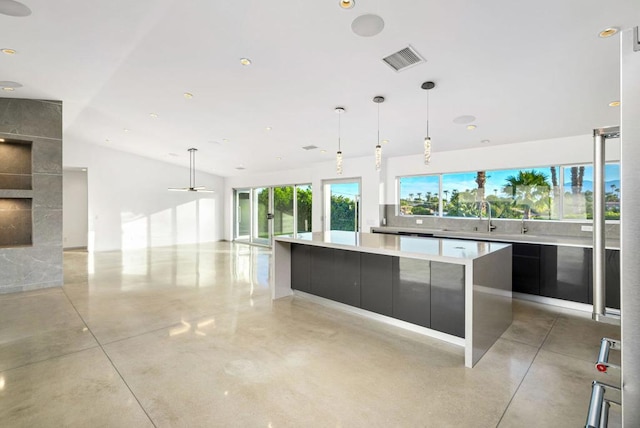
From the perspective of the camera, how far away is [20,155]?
5246 millimetres

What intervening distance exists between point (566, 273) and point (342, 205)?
452 cm

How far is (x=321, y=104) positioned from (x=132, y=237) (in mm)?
7849

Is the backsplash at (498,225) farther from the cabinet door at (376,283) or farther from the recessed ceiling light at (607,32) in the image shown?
the cabinet door at (376,283)

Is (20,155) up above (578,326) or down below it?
above

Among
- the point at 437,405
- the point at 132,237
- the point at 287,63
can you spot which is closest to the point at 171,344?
the point at 437,405

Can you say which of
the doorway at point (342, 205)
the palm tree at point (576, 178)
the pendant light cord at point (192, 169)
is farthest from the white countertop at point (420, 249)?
the pendant light cord at point (192, 169)

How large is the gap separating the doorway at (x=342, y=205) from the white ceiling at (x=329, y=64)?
1.73 meters

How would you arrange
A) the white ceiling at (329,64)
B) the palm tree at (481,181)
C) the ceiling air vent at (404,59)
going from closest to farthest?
the white ceiling at (329,64) → the ceiling air vent at (404,59) → the palm tree at (481,181)

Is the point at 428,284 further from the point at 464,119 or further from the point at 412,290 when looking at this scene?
the point at 464,119

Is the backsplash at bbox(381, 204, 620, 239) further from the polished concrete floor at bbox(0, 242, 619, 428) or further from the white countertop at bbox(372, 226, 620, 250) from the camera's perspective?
the polished concrete floor at bbox(0, 242, 619, 428)

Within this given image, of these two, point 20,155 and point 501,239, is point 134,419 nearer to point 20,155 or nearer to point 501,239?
point 501,239

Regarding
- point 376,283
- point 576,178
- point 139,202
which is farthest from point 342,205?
point 139,202

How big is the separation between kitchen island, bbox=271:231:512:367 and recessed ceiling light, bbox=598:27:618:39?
76.9 inches

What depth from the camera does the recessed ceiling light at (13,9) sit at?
2.67 metres
